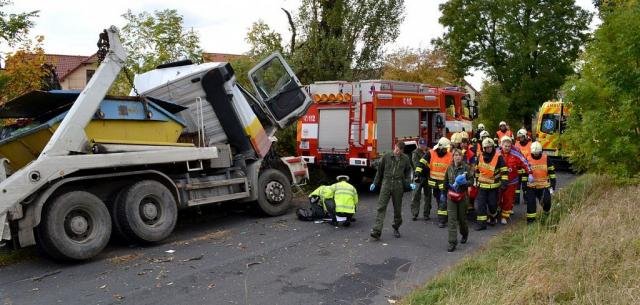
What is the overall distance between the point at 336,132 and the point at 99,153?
5.82 m

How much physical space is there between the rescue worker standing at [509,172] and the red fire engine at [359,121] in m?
3.08

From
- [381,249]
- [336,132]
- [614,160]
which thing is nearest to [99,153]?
[381,249]

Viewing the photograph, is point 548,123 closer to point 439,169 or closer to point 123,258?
point 439,169

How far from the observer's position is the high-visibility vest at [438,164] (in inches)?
350

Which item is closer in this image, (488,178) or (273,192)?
(488,178)

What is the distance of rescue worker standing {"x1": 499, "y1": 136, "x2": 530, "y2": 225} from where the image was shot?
8820 mm

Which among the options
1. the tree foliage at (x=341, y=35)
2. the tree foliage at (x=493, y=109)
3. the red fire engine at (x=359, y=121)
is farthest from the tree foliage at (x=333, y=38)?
the tree foliage at (x=493, y=109)

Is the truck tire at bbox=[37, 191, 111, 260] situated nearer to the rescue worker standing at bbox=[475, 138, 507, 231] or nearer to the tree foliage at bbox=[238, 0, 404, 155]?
the rescue worker standing at bbox=[475, 138, 507, 231]

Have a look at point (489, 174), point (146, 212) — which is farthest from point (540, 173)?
point (146, 212)

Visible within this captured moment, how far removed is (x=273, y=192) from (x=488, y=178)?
3687 millimetres

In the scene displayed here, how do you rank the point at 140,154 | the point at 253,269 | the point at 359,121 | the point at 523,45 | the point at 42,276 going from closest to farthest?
the point at 42,276 < the point at 253,269 < the point at 140,154 < the point at 359,121 < the point at 523,45

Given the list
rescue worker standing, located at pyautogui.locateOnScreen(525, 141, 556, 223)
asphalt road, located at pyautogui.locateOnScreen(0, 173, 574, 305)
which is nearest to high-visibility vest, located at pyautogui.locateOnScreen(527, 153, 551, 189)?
rescue worker standing, located at pyautogui.locateOnScreen(525, 141, 556, 223)

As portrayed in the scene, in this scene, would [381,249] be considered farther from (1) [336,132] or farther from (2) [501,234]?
(1) [336,132]

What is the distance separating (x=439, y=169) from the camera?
8.97 meters
